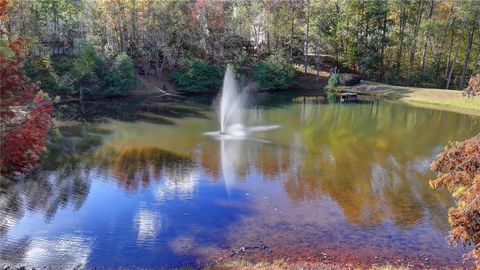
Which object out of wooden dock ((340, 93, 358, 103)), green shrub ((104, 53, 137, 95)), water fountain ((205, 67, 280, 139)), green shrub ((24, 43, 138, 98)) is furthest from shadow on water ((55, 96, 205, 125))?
wooden dock ((340, 93, 358, 103))

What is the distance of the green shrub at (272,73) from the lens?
46438mm

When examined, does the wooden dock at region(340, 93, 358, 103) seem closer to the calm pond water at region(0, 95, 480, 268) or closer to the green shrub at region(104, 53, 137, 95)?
the calm pond water at region(0, 95, 480, 268)

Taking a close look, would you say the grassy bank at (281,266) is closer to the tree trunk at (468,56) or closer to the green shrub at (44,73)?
the green shrub at (44,73)

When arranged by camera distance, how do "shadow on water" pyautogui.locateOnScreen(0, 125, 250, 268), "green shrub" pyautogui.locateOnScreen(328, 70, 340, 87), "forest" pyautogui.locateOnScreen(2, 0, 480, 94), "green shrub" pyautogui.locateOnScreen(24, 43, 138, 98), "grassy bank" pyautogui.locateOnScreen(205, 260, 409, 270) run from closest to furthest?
"grassy bank" pyautogui.locateOnScreen(205, 260, 409, 270), "shadow on water" pyautogui.locateOnScreen(0, 125, 250, 268), "green shrub" pyautogui.locateOnScreen(24, 43, 138, 98), "forest" pyautogui.locateOnScreen(2, 0, 480, 94), "green shrub" pyautogui.locateOnScreen(328, 70, 340, 87)

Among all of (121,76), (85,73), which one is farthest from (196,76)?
(85,73)

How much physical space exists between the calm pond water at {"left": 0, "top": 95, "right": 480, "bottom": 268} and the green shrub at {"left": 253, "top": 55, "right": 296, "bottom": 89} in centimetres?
1895

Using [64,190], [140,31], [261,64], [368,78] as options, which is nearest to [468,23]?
[368,78]

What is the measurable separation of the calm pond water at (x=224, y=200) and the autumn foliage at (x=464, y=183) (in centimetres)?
459

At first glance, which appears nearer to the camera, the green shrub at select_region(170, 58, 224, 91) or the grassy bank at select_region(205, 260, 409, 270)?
the grassy bank at select_region(205, 260, 409, 270)

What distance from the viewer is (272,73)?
4681 cm

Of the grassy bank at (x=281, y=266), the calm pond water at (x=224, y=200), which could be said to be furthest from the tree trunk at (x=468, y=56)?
the grassy bank at (x=281, y=266)

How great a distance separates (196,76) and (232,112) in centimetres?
978

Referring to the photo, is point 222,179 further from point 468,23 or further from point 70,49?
point 468,23

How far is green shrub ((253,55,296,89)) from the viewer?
4644 centimetres
